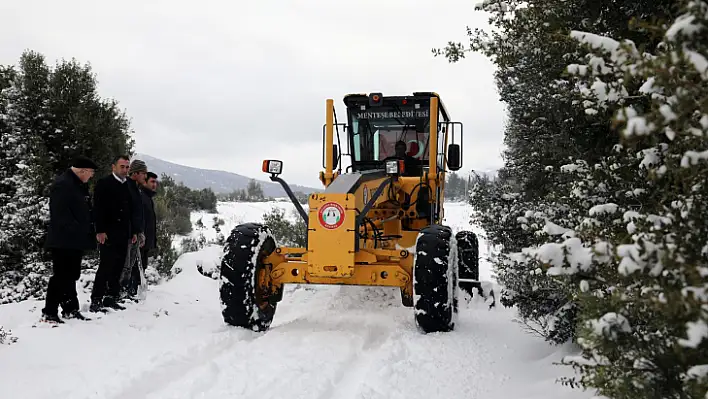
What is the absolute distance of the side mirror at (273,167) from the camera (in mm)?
6262

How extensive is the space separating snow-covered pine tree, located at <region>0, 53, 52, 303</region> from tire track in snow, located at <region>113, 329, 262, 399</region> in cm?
654

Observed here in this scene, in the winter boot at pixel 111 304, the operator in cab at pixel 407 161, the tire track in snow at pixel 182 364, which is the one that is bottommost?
the tire track in snow at pixel 182 364

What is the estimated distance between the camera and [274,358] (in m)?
4.80

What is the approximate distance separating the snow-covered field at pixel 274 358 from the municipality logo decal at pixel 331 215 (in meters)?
1.05

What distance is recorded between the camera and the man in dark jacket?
5.75 m

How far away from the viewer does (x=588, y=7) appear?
4.48 meters

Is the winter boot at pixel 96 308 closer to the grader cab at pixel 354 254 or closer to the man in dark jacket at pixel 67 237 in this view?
the man in dark jacket at pixel 67 237

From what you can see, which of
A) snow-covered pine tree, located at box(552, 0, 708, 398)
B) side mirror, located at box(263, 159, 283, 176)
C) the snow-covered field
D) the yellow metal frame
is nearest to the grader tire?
the snow-covered field

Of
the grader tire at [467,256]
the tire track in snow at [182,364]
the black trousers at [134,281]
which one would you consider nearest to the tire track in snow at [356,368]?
the tire track in snow at [182,364]

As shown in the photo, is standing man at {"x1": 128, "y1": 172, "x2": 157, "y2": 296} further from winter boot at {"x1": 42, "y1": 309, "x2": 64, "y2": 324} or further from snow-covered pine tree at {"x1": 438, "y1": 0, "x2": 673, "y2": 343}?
snow-covered pine tree at {"x1": 438, "y1": 0, "x2": 673, "y2": 343}

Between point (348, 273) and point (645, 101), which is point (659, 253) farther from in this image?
point (348, 273)

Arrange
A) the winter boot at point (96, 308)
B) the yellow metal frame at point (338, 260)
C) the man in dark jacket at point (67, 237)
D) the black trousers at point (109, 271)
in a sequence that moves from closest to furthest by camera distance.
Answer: the yellow metal frame at point (338, 260)
the man in dark jacket at point (67, 237)
the winter boot at point (96, 308)
the black trousers at point (109, 271)

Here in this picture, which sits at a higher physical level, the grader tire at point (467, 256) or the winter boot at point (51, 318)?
the grader tire at point (467, 256)

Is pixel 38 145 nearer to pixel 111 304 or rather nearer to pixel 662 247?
pixel 111 304
